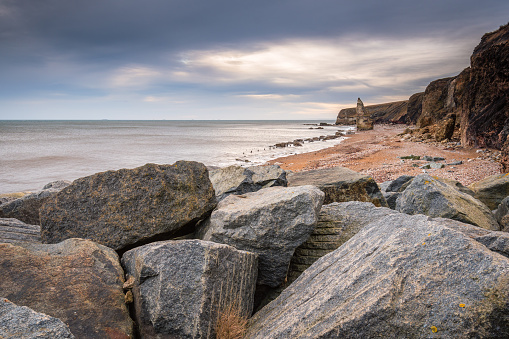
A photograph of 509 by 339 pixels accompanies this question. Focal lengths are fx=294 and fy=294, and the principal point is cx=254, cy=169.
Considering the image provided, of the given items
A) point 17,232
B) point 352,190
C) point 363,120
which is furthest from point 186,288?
point 363,120

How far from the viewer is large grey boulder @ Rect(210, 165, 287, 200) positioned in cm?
769

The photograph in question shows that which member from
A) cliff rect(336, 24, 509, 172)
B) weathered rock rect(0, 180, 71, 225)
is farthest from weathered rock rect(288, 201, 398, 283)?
cliff rect(336, 24, 509, 172)

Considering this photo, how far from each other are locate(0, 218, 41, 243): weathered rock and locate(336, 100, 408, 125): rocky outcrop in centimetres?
10632

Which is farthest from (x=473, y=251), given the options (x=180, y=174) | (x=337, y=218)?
(x=180, y=174)

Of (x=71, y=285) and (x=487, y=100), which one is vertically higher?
(x=487, y=100)

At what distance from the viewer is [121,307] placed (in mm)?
3590

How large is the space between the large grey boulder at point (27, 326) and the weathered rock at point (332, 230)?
332 cm

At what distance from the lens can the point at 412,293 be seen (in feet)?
8.57

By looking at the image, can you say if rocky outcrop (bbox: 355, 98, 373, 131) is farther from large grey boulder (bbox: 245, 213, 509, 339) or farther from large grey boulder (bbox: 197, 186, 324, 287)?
large grey boulder (bbox: 245, 213, 509, 339)

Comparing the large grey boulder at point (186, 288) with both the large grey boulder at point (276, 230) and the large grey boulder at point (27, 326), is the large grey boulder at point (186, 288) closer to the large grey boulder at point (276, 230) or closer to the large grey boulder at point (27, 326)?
the large grey boulder at point (276, 230)

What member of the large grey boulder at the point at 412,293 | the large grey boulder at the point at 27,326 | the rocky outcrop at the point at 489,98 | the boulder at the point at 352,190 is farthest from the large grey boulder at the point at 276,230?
the rocky outcrop at the point at 489,98

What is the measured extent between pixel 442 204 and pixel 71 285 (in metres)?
6.34

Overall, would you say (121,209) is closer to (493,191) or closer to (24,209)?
(24,209)

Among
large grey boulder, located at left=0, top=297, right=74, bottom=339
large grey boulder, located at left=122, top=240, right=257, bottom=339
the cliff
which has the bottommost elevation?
large grey boulder, located at left=122, top=240, right=257, bottom=339
